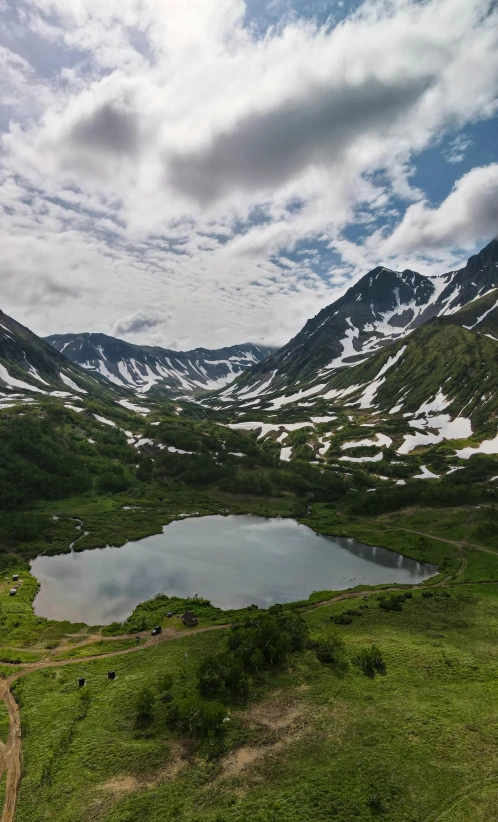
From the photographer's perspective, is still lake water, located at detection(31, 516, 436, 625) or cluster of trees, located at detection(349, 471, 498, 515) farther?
cluster of trees, located at detection(349, 471, 498, 515)

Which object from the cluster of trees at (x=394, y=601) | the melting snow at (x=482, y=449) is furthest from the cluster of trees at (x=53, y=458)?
the melting snow at (x=482, y=449)

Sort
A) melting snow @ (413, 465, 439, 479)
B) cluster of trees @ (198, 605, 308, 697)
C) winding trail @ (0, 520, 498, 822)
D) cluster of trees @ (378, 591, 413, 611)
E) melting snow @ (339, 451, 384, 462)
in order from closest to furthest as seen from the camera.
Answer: winding trail @ (0, 520, 498, 822), cluster of trees @ (198, 605, 308, 697), cluster of trees @ (378, 591, 413, 611), melting snow @ (413, 465, 439, 479), melting snow @ (339, 451, 384, 462)

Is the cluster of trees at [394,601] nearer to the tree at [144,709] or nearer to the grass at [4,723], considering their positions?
the tree at [144,709]

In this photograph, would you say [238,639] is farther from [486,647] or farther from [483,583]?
[483,583]

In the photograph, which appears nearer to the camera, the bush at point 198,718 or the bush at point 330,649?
the bush at point 198,718

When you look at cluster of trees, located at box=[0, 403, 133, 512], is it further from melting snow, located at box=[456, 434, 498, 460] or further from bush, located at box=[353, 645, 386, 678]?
melting snow, located at box=[456, 434, 498, 460]

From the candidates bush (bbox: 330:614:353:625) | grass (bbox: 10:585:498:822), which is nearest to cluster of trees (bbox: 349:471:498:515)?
bush (bbox: 330:614:353:625)
